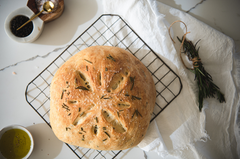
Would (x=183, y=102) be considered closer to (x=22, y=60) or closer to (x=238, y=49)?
(x=238, y=49)

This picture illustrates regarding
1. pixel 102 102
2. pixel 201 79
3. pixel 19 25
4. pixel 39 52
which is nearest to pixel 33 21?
pixel 19 25

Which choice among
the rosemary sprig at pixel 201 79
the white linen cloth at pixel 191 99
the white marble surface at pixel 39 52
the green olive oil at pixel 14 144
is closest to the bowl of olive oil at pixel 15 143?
the green olive oil at pixel 14 144

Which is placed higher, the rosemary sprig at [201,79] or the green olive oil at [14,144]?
the green olive oil at [14,144]

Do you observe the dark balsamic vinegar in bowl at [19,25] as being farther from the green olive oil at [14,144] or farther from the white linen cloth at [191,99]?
the green olive oil at [14,144]

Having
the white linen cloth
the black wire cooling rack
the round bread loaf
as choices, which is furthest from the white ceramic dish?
the white linen cloth

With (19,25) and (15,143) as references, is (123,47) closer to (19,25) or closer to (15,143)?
(19,25)

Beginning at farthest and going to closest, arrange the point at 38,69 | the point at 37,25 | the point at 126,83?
the point at 38,69
the point at 37,25
the point at 126,83

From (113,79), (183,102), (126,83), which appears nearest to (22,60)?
(113,79)
